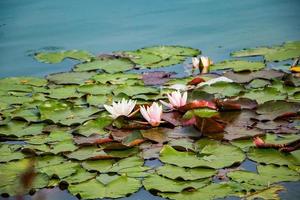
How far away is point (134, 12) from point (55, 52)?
190 centimetres

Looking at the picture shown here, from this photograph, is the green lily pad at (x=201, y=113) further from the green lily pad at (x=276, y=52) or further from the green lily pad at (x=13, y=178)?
the green lily pad at (x=276, y=52)

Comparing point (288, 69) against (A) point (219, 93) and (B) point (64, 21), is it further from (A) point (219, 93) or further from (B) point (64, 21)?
(B) point (64, 21)

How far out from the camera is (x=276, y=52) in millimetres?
3514

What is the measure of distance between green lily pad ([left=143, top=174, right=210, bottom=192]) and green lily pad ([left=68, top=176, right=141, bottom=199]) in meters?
0.05

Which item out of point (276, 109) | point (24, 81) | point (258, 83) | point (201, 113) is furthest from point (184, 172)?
point (24, 81)

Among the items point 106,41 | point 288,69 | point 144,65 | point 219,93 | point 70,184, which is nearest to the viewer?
point 70,184

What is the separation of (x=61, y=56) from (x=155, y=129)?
191 centimetres

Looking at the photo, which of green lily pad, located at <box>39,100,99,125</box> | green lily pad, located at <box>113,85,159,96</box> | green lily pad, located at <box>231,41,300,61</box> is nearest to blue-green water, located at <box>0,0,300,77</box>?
green lily pad, located at <box>231,41,300,61</box>

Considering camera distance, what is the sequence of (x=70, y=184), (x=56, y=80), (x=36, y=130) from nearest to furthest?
(x=70, y=184) → (x=36, y=130) → (x=56, y=80)

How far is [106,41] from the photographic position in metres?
4.59

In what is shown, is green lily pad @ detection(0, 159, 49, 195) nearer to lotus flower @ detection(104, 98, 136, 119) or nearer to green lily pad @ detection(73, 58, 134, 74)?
lotus flower @ detection(104, 98, 136, 119)

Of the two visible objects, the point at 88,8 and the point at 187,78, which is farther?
the point at 88,8

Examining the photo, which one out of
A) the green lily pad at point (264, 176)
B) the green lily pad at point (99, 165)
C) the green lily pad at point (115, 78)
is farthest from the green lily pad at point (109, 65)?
the green lily pad at point (264, 176)

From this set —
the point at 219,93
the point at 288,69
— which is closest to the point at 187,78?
the point at 219,93
